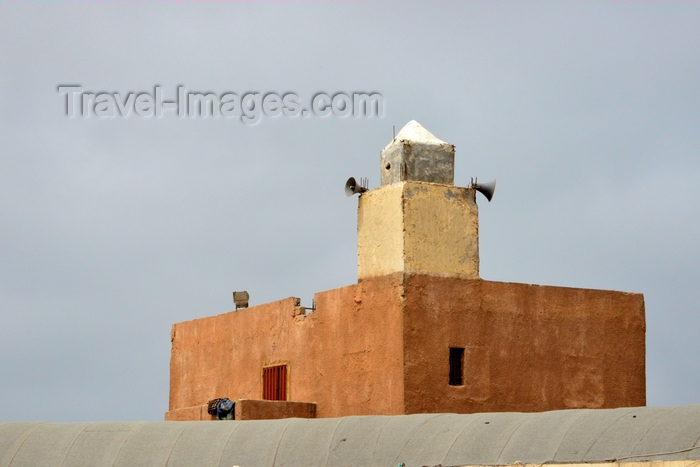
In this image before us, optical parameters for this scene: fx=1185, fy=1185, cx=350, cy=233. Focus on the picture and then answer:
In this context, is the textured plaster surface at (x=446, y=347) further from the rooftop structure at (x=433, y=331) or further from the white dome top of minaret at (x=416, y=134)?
the white dome top of minaret at (x=416, y=134)

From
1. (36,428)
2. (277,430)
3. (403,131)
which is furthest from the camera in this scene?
(403,131)

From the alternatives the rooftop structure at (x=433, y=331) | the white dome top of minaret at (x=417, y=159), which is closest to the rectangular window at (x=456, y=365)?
the rooftop structure at (x=433, y=331)

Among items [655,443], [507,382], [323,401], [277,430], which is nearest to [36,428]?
[277,430]

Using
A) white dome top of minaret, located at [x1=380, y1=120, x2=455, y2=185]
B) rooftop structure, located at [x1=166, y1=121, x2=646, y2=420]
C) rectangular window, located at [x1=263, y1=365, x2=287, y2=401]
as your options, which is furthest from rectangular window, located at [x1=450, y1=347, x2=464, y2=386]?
rectangular window, located at [x1=263, y1=365, x2=287, y2=401]

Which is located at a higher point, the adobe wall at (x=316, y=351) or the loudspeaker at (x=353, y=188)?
the loudspeaker at (x=353, y=188)

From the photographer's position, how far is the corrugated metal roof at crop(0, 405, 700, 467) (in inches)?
520

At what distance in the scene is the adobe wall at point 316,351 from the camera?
19.3m

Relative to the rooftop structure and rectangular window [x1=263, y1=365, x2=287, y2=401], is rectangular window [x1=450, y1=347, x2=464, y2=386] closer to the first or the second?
the rooftop structure

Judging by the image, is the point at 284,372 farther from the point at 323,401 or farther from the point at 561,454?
the point at 561,454

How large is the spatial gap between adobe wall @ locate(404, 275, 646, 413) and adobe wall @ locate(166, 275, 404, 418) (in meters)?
0.50

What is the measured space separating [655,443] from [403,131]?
943cm

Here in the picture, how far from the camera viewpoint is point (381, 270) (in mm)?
19766

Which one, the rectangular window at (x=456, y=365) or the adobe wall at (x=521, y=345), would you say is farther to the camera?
the rectangular window at (x=456, y=365)

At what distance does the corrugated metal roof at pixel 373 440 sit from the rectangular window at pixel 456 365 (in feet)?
12.2
